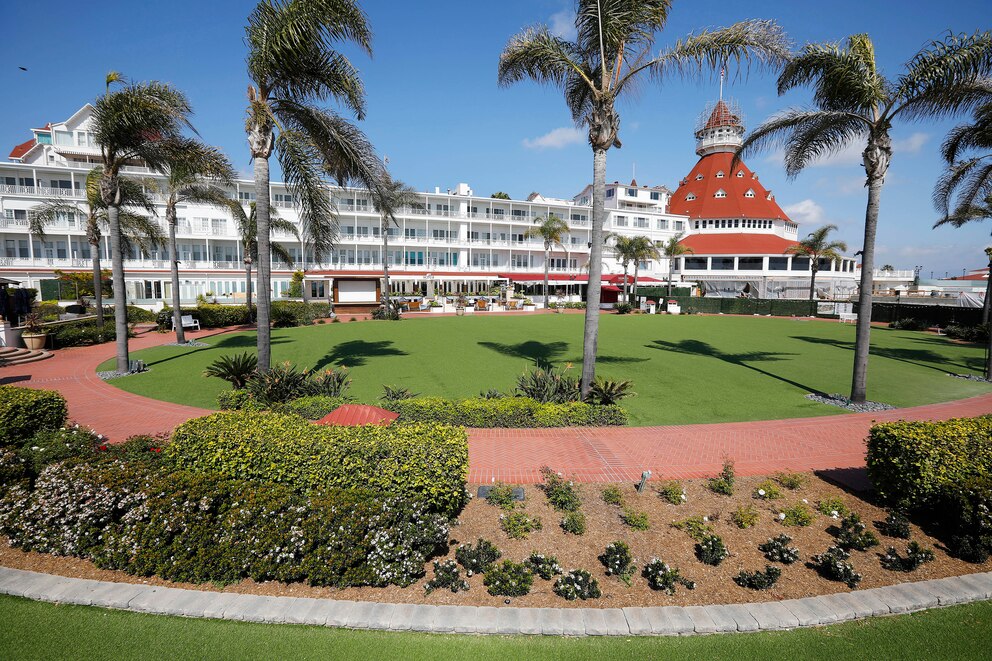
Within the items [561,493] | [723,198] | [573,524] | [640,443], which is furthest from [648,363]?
[723,198]

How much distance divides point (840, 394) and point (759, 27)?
933cm

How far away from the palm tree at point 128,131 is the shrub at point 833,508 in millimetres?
16764

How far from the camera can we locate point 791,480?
22.0 feet

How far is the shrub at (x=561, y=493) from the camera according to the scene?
5.98 metres

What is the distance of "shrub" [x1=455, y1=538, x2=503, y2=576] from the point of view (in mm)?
4668

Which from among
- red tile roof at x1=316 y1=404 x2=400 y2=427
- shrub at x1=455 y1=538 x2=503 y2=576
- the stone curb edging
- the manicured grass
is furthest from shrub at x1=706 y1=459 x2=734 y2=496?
red tile roof at x1=316 y1=404 x2=400 y2=427

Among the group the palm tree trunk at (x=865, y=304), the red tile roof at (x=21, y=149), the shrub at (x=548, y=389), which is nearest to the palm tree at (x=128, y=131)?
the shrub at (x=548, y=389)

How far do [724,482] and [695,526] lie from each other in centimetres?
138

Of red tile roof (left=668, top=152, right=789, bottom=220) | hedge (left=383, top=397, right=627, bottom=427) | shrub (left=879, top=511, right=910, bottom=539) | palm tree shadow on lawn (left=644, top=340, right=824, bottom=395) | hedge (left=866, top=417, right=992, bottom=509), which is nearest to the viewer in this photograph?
shrub (left=879, top=511, right=910, bottom=539)

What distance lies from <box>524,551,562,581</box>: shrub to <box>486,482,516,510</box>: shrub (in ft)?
3.85

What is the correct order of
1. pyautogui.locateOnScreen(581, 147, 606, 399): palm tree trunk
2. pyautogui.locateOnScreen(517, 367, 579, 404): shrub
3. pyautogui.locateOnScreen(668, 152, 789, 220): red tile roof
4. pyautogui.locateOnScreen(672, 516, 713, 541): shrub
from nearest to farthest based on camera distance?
pyautogui.locateOnScreen(672, 516, 713, 541): shrub < pyautogui.locateOnScreen(581, 147, 606, 399): palm tree trunk < pyautogui.locateOnScreen(517, 367, 579, 404): shrub < pyautogui.locateOnScreen(668, 152, 789, 220): red tile roof

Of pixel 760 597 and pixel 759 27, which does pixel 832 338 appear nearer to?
pixel 759 27

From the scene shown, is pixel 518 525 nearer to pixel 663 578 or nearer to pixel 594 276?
pixel 663 578

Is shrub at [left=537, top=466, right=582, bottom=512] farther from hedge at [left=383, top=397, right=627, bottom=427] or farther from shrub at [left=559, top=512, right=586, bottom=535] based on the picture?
hedge at [left=383, top=397, right=627, bottom=427]
